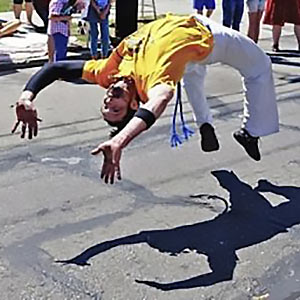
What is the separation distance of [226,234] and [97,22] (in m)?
5.64

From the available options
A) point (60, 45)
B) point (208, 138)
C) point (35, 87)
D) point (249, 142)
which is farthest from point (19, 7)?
point (35, 87)

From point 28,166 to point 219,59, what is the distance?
1.90m

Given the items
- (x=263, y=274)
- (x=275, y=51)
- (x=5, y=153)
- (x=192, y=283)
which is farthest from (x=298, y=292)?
(x=275, y=51)

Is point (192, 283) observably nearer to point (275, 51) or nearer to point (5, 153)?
point (5, 153)

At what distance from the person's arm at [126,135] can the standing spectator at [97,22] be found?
18.6 feet

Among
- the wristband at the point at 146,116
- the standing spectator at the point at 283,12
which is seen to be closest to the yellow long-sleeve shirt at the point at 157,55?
the wristband at the point at 146,116

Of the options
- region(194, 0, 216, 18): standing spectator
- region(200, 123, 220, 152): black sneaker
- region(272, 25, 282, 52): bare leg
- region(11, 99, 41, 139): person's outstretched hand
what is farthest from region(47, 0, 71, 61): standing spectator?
region(11, 99, 41, 139): person's outstretched hand

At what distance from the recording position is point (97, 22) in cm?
1026

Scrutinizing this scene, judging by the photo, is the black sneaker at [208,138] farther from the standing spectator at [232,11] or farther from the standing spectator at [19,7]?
the standing spectator at [19,7]

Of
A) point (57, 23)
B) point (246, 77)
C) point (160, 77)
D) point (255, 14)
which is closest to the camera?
point (160, 77)

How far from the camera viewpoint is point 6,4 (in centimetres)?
1565

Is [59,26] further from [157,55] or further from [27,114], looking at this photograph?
[157,55]

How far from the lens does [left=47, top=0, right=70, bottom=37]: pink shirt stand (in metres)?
9.57

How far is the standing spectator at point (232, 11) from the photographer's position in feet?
38.7
